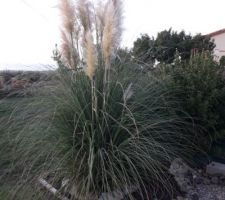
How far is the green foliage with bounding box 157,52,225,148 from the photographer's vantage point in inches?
117

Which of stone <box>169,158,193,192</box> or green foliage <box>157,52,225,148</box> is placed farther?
green foliage <box>157,52,225,148</box>

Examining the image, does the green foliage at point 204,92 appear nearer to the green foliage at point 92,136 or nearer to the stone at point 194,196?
the green foliage at point 92,136

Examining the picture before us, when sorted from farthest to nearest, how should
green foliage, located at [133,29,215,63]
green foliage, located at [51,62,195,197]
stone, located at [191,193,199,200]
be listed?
green foliage, located at [133,29,215,63] < stone, located at [191,193,199,200] < green foliage, located at [51,62,195,197]

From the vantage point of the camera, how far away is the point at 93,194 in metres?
2.28

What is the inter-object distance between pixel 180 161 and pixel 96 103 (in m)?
0.99

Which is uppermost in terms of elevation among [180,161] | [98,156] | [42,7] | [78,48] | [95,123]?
[42,7]

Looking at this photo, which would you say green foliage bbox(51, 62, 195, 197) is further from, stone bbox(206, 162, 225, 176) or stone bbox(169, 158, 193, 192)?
stone bbox(206, 162, 225, 176)

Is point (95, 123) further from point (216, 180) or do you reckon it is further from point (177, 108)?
point (216, 180)

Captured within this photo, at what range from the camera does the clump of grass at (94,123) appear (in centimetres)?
225

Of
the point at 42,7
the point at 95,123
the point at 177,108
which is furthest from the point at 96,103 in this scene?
the point at 42,7

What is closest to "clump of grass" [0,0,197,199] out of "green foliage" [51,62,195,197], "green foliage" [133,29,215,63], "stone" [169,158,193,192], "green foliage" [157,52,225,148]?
"green foliage" [51,62,195,197]

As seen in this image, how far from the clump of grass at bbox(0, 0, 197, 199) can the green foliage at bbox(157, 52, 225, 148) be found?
32 cm

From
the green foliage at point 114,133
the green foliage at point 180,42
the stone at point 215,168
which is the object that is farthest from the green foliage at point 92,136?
the green foliage at point 180,42

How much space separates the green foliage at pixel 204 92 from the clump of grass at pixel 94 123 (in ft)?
1.06
